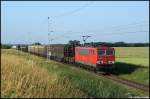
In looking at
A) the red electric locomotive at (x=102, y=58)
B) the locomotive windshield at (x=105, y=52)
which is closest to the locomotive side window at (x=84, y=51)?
the red electric locomotive at (x=102, y=58)

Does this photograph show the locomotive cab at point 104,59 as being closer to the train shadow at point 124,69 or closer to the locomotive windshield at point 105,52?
the locomotive windshield at point 105,52

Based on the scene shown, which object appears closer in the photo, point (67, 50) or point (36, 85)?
point (36, 85)

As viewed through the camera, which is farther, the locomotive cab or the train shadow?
the train shadow

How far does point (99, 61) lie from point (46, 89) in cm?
2963

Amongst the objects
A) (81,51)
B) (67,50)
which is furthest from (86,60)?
(67,50)

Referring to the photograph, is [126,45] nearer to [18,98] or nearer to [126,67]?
[126,67]

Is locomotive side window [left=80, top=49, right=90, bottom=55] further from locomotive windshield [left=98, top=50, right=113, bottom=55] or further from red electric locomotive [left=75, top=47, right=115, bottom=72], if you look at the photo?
locomotive windshield [left=98, top=50, right=113, bottom=55]

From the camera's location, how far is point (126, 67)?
45375mm

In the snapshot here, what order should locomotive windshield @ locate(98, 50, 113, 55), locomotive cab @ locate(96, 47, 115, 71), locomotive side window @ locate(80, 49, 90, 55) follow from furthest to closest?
1. locomotive side window @ locate(80, 49, 90, 55)
2. locomotive windshield @ locate(98, 50, 113, 55)
3. locomotive cab @ locate(96, 47, 115, 71)

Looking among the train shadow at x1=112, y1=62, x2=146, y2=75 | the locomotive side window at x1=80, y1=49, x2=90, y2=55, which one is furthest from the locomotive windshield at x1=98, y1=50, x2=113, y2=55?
the locomotive side window at x1=80, y1=49, x2=90, y2=55

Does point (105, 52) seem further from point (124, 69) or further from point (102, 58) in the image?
point (124, 69)

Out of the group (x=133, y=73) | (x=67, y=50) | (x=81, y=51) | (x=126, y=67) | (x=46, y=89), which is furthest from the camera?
(x=67, y=50)

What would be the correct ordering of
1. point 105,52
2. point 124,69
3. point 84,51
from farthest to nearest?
point 84,51, point 124,69, point 105,52

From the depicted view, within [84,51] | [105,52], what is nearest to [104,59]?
[105,52]
